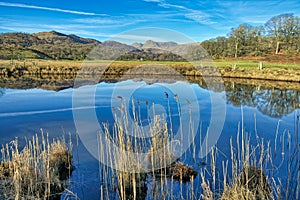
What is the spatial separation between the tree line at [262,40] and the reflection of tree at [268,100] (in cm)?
3571

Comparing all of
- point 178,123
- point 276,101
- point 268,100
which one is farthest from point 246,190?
point 268,100

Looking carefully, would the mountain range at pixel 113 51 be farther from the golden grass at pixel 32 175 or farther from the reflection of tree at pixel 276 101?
the golden grass at pixel 32 175

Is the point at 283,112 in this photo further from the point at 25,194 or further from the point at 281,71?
the point at 281,71

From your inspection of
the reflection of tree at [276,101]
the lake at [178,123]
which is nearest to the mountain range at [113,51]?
the lake at [178,123]

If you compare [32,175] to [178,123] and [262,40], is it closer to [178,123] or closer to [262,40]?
[178,123]

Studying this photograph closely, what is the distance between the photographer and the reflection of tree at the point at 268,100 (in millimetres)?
15984

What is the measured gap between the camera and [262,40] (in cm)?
5872

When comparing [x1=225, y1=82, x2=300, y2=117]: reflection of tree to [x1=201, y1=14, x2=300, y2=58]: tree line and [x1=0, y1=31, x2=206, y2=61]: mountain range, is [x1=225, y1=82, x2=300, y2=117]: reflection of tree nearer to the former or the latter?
[x1=0, y1=31, x2=206, y2=61]: mountain range

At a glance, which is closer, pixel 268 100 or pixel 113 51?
pixel 268 100

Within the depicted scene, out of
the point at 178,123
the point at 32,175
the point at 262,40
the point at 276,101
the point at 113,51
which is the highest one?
the point at 262,40

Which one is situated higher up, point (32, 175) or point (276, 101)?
point (276, 101)

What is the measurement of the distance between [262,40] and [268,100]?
44.6 meters

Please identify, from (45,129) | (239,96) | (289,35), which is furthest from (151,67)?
(289,35)

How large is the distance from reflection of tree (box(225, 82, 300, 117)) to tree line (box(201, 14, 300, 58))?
35.7 meters
